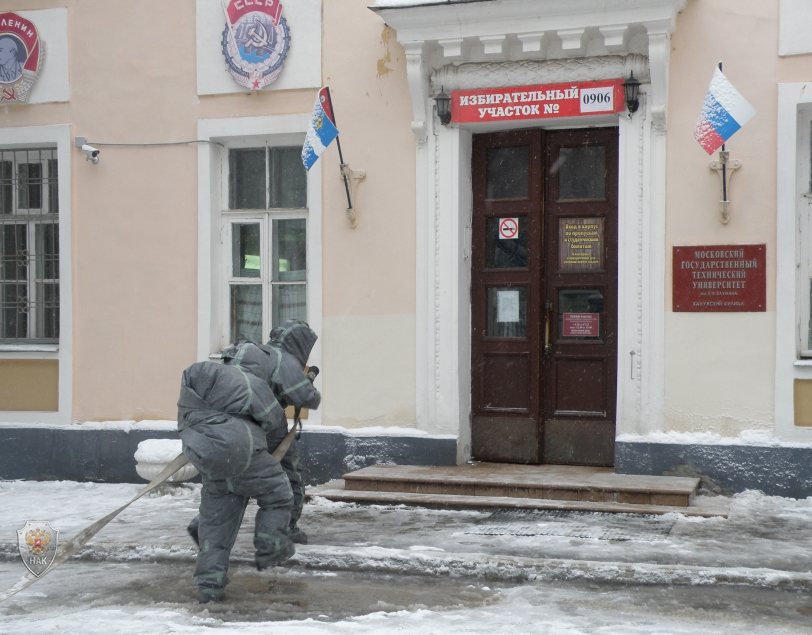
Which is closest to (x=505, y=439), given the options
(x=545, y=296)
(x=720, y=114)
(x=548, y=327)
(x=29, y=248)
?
(x=548, y=327)

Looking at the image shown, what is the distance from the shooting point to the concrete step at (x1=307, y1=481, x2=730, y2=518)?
25.2ft

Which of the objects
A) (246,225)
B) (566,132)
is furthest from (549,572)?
(246,225)

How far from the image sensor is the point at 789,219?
27.0ft

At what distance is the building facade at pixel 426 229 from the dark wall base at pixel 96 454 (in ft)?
0.09

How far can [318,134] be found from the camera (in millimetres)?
8930

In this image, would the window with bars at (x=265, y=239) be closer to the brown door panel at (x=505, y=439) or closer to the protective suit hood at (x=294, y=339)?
the brown door panel at (x=505, y=439)

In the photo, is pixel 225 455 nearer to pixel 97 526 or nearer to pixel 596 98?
pixel 97 526

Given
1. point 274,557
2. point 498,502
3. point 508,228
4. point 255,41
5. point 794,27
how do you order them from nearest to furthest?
1. point 274,557
2. point 498,502
3. point 794,27
4. point 508,228
5. point 255,41

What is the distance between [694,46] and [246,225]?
4258mm

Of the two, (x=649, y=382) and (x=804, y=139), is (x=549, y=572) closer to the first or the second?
(x=649, y=382)

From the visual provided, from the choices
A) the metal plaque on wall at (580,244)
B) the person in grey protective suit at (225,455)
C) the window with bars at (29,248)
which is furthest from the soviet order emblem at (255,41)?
the person in grey protective suit at (225,455)

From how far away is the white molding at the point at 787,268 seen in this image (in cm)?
821

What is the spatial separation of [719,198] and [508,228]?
184cm

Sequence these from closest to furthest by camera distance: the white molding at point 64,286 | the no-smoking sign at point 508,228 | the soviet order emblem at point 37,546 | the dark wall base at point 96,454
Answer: the soviet order emblem at point 37,546 → the no-smoking sign at point 508,228 → the dark wall base at point 96,454 → the white molding at point 64,286
